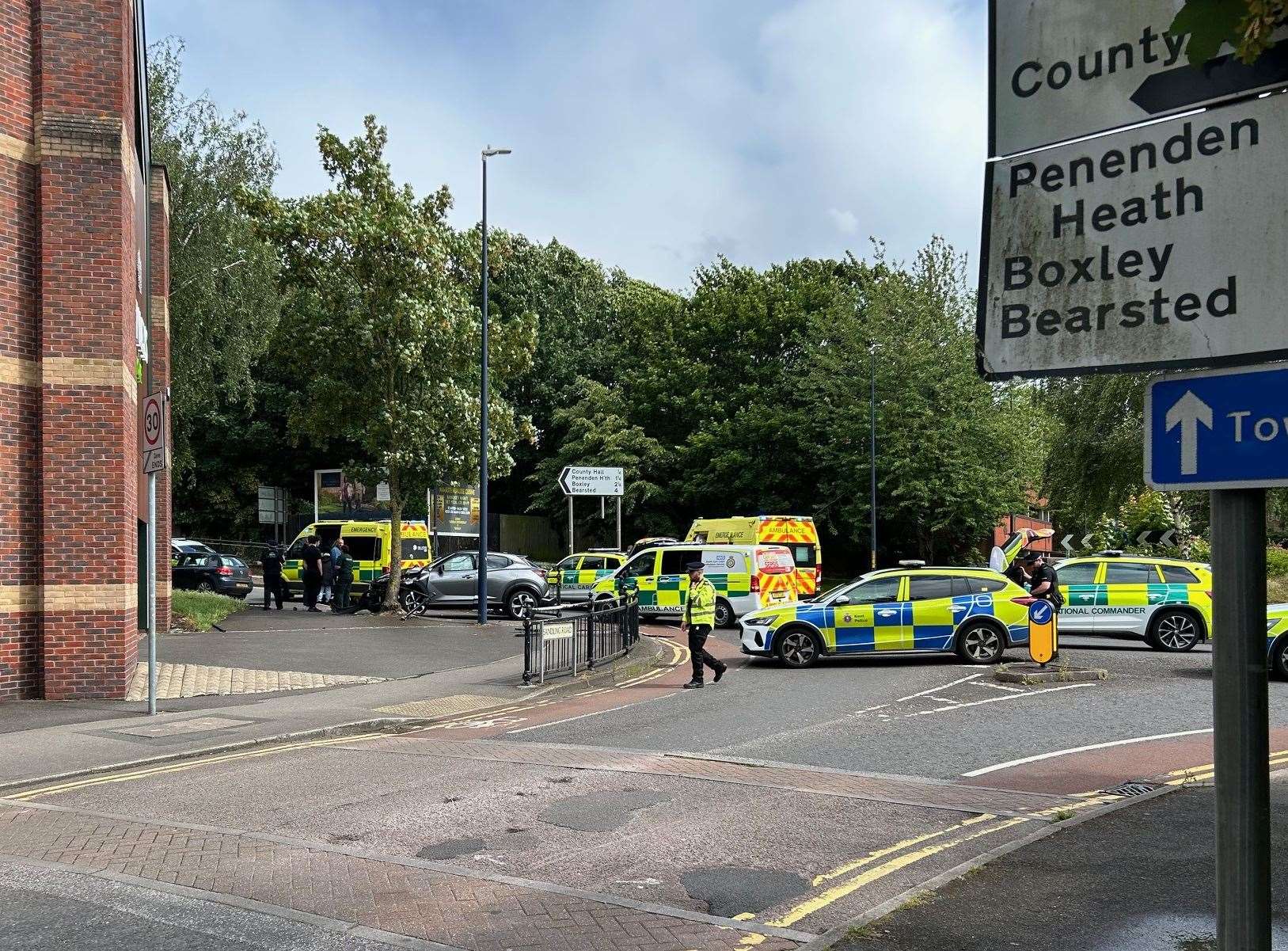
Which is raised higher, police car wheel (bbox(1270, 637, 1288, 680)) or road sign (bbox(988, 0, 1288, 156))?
road sign (bbox(988, 0, 1288, 156))

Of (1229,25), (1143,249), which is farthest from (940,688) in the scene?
(1229,25)

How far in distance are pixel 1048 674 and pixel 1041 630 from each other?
0.78m

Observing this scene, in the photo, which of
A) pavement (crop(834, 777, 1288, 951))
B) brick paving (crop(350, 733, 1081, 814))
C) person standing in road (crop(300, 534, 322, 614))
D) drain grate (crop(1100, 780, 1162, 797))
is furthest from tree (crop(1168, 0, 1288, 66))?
person standing in road (crop(300, 534, 322, 614))

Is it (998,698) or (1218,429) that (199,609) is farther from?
(1218,429)

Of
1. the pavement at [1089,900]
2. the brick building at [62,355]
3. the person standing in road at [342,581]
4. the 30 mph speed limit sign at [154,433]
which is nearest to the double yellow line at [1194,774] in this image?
the pavement at [1089,900]

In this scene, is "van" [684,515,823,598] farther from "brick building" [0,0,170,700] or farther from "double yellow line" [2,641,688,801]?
"brick building" [0,0,170,700]

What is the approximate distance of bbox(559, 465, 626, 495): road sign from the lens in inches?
1340

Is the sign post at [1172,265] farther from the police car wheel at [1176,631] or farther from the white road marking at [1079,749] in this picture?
the police car wheel at [1176,631]

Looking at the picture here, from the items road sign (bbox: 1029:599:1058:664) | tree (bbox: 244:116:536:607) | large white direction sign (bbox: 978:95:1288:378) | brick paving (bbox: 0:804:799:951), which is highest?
tree (bbox: 244:116:536:607)

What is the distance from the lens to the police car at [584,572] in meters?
30.0

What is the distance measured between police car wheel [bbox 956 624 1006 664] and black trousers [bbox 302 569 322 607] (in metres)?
16.4

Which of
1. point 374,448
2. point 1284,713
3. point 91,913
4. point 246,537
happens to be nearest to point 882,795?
point 91,913

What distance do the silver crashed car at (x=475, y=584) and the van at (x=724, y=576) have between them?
2.60 metres

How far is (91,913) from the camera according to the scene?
5871 mm
